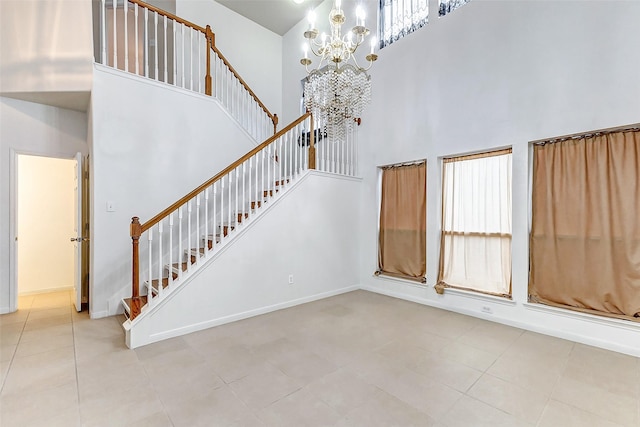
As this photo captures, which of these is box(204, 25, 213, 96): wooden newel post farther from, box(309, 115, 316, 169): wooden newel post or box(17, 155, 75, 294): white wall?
box(17, 155, 75, 294): white wall

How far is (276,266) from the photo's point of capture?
13.2 ft

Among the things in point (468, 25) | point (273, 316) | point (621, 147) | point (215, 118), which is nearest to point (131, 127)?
point (215, 118)

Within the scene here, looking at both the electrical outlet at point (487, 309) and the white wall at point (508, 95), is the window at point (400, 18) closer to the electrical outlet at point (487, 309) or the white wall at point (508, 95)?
the white wall at point (508, 95)

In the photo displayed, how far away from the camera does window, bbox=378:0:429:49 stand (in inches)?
179

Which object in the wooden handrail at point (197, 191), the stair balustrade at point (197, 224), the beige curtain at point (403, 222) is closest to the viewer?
the wooden handrail at point (197, 191)

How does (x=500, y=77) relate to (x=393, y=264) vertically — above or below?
above

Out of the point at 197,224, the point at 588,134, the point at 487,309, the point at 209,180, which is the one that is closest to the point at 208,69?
the point at 209,180

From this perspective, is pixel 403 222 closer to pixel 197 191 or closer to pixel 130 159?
pixel 197 191

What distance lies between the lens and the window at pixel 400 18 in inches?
179

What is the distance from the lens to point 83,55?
11.8 ft

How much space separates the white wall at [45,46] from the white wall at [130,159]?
286 millimetres

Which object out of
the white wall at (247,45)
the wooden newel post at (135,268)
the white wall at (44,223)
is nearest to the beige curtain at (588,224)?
the wooden newel post at (135,268)

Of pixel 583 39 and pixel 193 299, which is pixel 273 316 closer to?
pixel 193 299

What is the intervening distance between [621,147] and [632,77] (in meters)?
0.66
